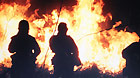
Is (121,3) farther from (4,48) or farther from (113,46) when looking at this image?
(4,48)

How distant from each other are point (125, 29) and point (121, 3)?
100cm

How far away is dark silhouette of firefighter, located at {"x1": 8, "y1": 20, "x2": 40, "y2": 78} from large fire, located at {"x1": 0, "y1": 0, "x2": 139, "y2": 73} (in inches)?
68.4

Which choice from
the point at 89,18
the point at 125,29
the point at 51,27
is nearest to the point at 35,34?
the point at 51,27

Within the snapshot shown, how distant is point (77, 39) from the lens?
6832mm

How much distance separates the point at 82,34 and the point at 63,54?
6.35 ft

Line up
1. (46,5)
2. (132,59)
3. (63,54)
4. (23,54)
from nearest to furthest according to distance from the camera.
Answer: (23,54)
(63,54)
(132,59)
(46,5)

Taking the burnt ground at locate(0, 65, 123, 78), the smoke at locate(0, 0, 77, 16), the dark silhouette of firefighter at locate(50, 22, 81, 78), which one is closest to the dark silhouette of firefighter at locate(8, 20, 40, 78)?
the dark silhouette of firefighter at locate(50, 22, 81, 78)

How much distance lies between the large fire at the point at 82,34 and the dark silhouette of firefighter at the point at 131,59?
1.33 meters

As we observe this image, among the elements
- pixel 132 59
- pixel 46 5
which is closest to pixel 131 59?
pixel 132 59

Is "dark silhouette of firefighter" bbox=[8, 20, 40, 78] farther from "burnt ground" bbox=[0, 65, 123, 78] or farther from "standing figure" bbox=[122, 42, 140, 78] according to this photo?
"standing figure" bbox=[122, 42, 140, 78]

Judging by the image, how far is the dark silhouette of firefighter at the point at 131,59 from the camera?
5125 mm

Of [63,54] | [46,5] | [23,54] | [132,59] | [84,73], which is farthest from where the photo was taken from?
[46,5]

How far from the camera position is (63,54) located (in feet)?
16.6

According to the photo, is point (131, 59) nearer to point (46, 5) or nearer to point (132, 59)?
point (132, 59)
